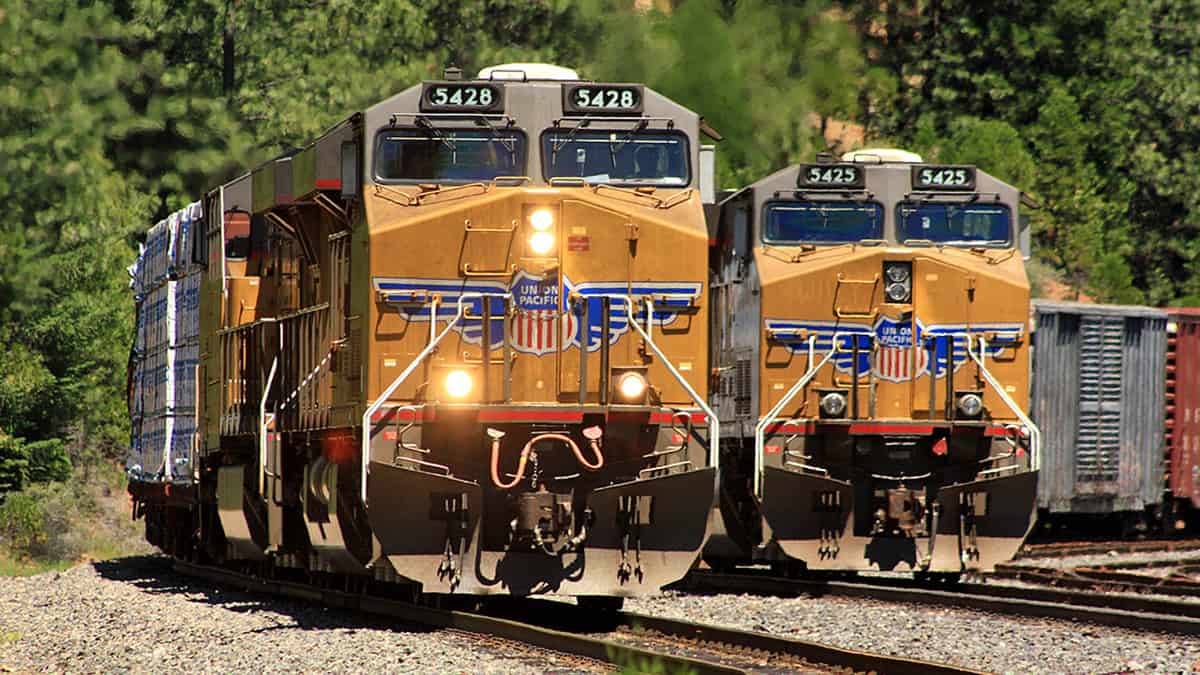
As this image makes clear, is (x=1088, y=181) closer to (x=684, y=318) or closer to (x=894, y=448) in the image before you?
(x=894, y=448)

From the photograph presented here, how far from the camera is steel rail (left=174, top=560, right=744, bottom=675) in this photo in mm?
11445

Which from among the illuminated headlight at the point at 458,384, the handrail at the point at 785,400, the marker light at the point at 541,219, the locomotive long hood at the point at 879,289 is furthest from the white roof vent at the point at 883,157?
the illuminated headlight at the point at 458,384

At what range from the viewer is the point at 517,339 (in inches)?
554

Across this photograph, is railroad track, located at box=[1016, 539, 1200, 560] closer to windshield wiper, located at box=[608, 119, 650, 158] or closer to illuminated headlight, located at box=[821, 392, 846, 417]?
illuminated headlight, located at box=[821, 392, 846, 417]

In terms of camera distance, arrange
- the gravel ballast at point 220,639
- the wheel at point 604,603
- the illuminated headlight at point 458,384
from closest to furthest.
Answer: the gravel ballast at point 220,639 < the illuminated headlight at point 458,384 < the wheel at point 604,603

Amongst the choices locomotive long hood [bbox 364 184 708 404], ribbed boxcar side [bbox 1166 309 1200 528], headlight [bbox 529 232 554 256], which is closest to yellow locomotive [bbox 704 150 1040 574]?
locomotive long hood [bbox 364 184 708 404]

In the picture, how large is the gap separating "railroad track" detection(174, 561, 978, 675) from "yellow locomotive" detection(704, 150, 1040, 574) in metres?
2.78

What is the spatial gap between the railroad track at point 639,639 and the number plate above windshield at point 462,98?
3816 millimetres

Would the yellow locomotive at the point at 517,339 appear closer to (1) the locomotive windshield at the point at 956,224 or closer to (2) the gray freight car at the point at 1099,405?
(1) the locomotive windshield at the point at 956,224

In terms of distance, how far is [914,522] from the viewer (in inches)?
689

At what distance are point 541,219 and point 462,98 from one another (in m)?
1.13

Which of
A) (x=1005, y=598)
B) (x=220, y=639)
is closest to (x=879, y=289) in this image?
(x=1005, y=598)

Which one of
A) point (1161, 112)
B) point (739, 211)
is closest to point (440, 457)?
point (739, 211)

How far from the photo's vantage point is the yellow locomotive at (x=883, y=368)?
57.4 feet
